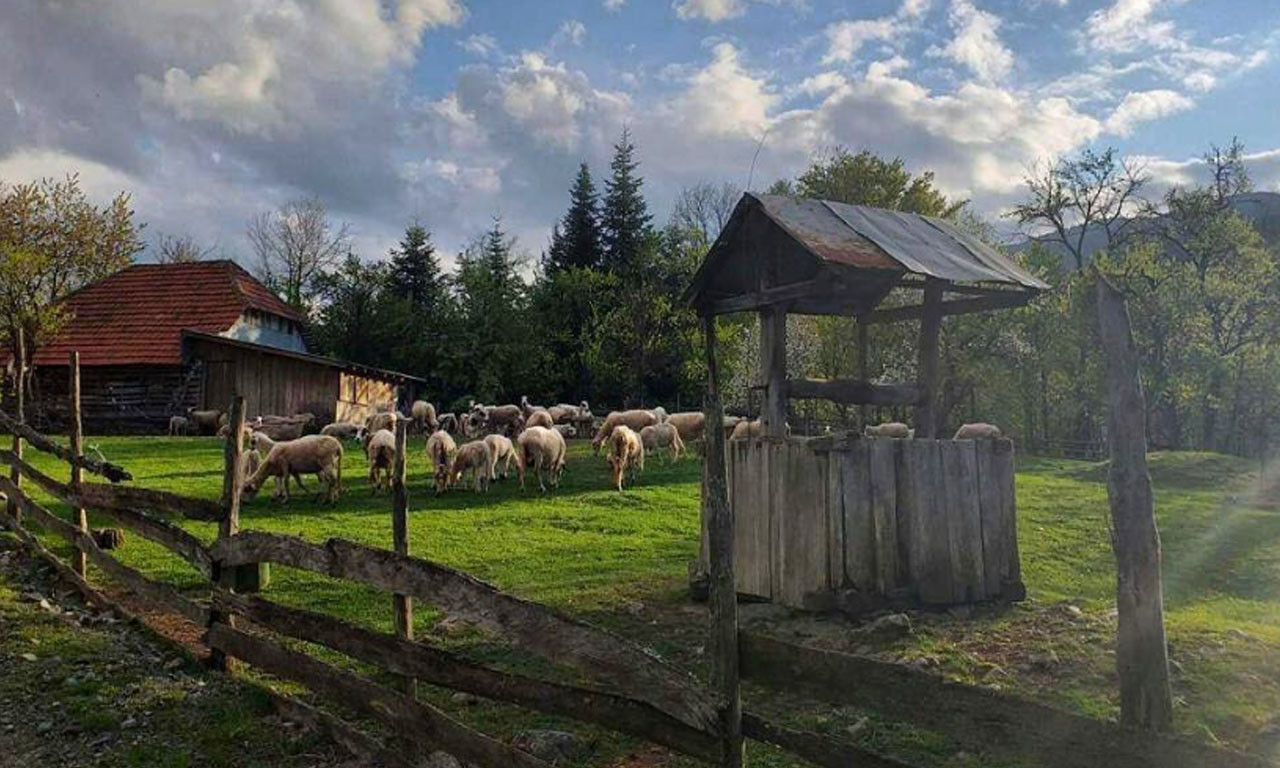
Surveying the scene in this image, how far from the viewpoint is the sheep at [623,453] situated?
19.4 metres

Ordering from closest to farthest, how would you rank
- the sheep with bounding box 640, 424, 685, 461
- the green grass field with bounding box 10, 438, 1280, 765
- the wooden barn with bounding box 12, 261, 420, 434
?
the green grass field with bounding box 10, 438, 1280, 765 → the sheep with bounding box 640, 424, 685, 461 → the wooden barn with bounding box 12, 261, 420, 434

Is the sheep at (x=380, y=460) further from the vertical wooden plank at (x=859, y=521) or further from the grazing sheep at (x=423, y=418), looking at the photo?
the grazing sheep at (x=423, y=418)

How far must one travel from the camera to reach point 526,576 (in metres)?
10.6

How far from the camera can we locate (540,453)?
1900 centimetres

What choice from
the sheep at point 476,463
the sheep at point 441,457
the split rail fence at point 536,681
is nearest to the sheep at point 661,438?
the sheep at point 476,463

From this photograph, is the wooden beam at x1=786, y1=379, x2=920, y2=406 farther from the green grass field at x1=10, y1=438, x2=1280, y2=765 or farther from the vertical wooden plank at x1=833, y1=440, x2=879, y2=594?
the green grass field at x1=10, y1=438, x2=1280, y2=765

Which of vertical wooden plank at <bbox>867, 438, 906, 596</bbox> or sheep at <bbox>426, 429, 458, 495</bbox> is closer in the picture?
vertical wooden plank at <bbox>867, 438, 906, 596</bbox>

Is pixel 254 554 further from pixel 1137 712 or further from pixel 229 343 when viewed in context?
pixel 229 343

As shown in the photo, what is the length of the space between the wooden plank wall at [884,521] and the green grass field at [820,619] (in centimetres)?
38

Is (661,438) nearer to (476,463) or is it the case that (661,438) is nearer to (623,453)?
(623,453)

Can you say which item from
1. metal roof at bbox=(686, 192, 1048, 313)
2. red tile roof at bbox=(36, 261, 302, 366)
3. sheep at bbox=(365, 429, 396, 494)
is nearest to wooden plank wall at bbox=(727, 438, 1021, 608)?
metal roof at bbox=(686, 192, 1048, 313)

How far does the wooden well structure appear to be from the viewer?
309 inches

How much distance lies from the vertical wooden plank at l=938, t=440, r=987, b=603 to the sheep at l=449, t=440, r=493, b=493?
12144mm

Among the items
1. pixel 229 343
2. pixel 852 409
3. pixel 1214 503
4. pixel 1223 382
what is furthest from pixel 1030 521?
pixel 229 343
